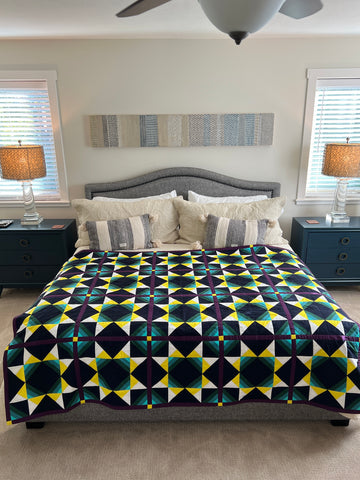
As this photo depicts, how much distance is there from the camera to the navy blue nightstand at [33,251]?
10.9 feet

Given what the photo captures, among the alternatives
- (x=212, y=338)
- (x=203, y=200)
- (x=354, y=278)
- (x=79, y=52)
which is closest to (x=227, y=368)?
(x=212, y=338)

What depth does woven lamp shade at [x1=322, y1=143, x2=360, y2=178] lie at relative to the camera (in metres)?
3.23

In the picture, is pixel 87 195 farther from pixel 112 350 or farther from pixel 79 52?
pixel 112 350

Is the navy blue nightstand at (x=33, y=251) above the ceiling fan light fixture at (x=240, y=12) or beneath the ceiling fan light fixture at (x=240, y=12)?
beneath

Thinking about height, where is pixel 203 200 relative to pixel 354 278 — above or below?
above

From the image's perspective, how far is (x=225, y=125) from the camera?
352 centimetres

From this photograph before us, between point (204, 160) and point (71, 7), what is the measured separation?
67.3 inches

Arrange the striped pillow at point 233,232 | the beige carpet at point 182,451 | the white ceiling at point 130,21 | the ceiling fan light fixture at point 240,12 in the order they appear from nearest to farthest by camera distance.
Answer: the ceiling fan light fixture at point 240,12 → the beige carpet at point 182,451 → the white ceiling at point 130,21 → the striped pillow at point 233,232

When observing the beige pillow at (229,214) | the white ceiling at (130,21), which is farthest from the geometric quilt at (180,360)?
the white ceiling at (130,21)

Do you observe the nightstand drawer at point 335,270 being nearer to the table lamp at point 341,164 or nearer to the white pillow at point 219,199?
the table lamp at point 341,164

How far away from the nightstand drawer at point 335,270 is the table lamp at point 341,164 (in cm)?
42

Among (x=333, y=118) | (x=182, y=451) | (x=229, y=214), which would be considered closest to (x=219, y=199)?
(x=229, y=214)

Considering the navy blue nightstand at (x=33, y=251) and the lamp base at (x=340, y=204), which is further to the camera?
the lamp base at (x=340, y=204)

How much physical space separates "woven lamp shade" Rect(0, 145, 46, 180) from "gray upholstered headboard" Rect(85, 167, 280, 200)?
52 centimetres
